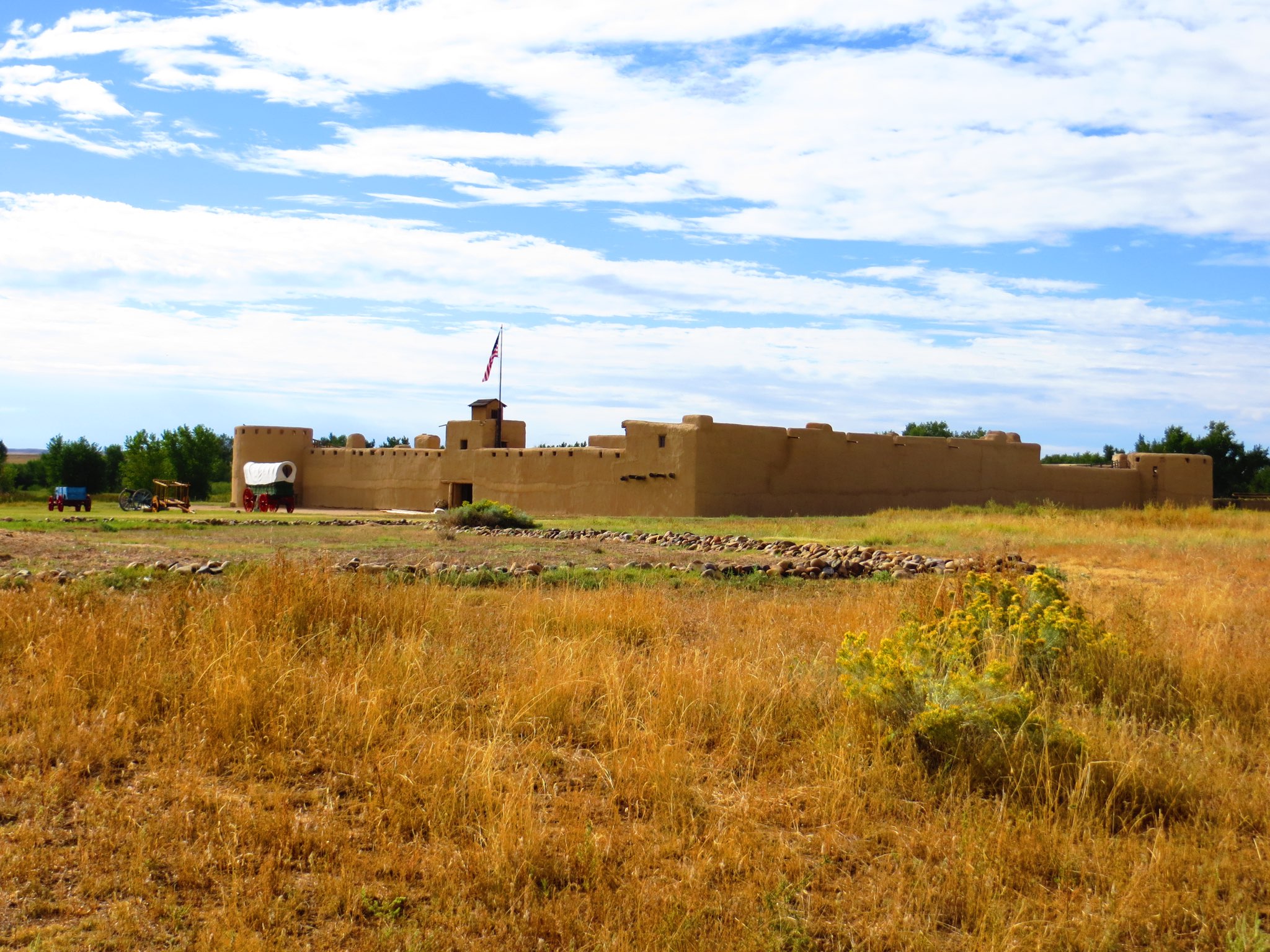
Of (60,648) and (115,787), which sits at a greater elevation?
(60,648)

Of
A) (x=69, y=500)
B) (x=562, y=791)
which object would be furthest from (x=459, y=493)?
(x=562, y=791)

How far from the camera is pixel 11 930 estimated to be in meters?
3.03

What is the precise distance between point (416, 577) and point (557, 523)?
1454 centimetres

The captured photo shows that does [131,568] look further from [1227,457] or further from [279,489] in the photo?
[1227,457]

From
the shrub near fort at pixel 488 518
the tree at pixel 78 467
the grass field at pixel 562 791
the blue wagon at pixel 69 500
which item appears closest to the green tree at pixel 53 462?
the tree at pixel 78 467

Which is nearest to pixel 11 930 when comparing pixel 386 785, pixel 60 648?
pixel 386 785

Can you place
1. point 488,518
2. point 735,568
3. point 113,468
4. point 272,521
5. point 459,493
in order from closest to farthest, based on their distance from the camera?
point 735,568 < point 488,518 < point 272,521 < point 459,493 < point 113,468

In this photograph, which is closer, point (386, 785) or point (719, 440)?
point (386, 785)

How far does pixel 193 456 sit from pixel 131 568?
4699 centimetres

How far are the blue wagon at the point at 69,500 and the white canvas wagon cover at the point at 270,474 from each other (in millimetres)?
5209

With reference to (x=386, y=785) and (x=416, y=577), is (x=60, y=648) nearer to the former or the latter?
(x=386, y=785)

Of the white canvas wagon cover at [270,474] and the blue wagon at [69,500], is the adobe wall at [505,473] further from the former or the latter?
the blue wagon at [69,500]

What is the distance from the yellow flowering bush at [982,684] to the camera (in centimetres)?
428

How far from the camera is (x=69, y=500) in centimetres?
3603
